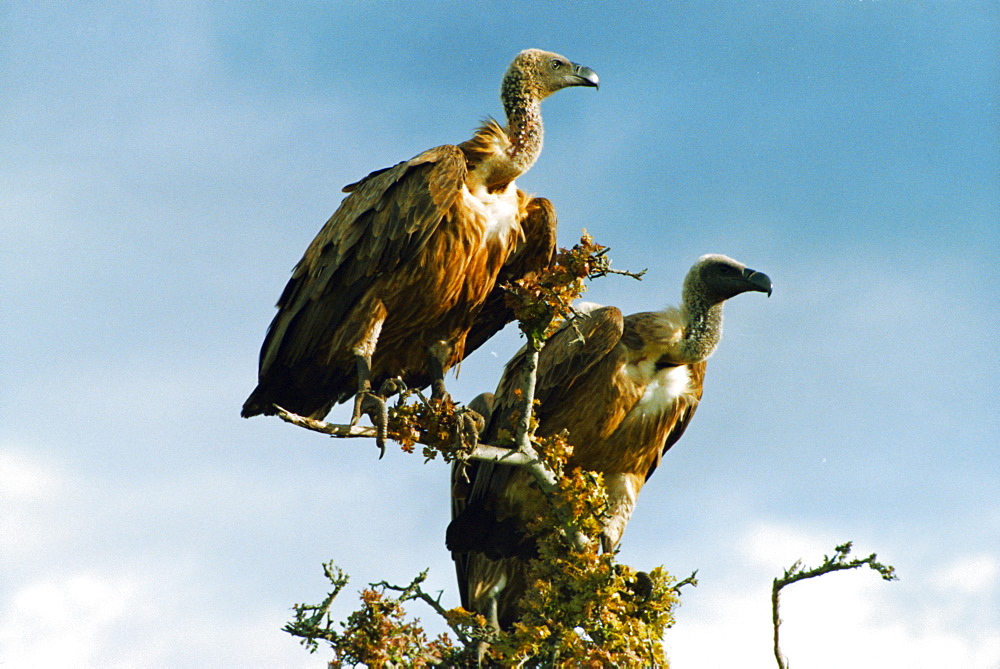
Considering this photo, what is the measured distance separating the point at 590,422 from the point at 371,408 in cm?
229

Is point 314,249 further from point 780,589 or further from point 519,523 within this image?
point 780,589

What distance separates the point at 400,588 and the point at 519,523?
141 cm

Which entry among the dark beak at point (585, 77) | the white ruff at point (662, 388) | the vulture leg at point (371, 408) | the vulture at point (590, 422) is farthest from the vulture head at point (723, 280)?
the vulture leg at point (371, 408)

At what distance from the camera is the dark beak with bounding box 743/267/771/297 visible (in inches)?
295

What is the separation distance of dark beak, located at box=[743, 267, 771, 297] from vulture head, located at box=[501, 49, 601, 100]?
2.19 meters

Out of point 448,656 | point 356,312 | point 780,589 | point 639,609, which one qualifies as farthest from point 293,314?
point 780,589

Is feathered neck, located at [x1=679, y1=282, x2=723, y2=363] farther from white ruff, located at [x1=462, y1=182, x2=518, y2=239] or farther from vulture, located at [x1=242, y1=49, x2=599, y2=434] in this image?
white ruff, located at [x1=462, y1=182, x2=518, y2=239]

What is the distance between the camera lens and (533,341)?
195 inches

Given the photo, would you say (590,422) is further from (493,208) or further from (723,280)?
(493,208)

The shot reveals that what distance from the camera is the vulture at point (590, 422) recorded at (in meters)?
6.84

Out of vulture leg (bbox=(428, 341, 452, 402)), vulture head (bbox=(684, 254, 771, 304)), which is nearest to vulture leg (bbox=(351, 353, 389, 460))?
vulture leg (bbox=(428, 341, 452, 402))

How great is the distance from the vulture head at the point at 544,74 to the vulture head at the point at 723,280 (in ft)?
6.94

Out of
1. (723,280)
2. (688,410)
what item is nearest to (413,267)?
(688,410)

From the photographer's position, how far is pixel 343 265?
17.7 feet
